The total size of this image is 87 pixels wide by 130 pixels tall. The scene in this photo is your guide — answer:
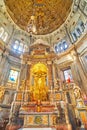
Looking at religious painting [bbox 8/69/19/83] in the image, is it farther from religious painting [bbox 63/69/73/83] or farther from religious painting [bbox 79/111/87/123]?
religious painting [bbox 79/111/87/123]

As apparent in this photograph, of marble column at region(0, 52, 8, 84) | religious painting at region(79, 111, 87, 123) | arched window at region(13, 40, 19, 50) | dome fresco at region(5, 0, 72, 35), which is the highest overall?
dome fresco at region(5, 0, 72, 35)

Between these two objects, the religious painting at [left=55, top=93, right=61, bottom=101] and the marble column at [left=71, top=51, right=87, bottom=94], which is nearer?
the religious painting at [left=55, top=93, right=61, bottom=101]

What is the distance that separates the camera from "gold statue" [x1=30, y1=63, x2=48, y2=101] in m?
8.23

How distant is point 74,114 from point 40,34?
17.5m

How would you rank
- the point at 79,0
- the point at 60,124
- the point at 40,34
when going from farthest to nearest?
the point at 40,34
the point at 79,0
the point at 60,124

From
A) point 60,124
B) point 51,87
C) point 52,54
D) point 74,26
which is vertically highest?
point 74,26

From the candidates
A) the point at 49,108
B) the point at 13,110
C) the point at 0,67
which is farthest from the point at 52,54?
the point at 0,67

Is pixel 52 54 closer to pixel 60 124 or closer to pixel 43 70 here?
pixel 43 70

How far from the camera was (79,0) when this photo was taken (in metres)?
17.7

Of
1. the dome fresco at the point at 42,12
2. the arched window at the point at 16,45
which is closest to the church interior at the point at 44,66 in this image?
the dome fresco at the point at 42,12

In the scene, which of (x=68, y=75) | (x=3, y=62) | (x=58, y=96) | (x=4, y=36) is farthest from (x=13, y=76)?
(x=58, y=96)

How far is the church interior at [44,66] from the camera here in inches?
285

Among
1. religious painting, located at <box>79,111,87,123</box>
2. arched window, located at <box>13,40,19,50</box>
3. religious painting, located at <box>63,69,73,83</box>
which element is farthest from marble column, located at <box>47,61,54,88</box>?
arched window, located at <box>13,40,19,50</box>

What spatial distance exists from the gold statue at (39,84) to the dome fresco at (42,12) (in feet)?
45.1
